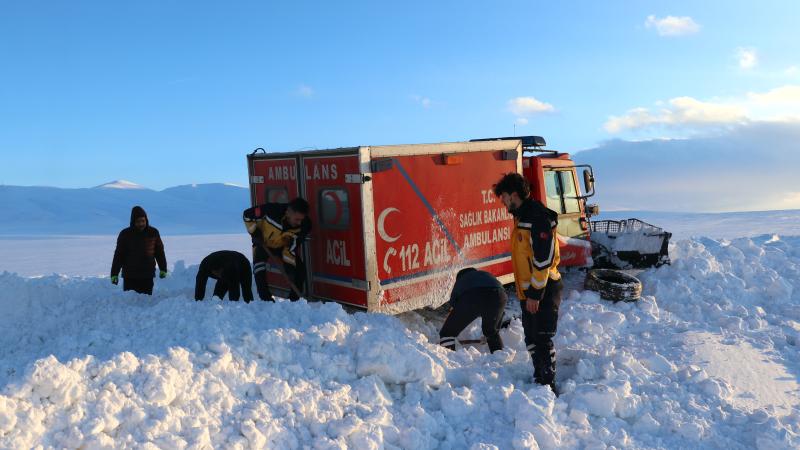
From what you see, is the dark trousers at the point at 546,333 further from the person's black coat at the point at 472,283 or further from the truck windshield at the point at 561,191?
the truck windshield at the point at 561,191

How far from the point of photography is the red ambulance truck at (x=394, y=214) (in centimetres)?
616

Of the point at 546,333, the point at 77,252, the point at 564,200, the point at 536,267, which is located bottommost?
the point at 77,252

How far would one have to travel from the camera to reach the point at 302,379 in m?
4.53

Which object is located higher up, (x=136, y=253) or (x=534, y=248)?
(x=534, y=248)

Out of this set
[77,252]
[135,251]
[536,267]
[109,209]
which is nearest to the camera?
[536,267]

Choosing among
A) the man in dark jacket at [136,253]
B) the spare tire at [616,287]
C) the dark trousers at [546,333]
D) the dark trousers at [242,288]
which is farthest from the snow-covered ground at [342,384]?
the spare tire at [616,287]

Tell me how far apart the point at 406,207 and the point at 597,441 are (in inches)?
121

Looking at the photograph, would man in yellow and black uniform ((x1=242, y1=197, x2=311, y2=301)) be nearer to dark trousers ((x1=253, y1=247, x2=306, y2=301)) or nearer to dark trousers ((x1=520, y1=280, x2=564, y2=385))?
dark trousers ((x1=253, y1=247, x2=306, y2=301))

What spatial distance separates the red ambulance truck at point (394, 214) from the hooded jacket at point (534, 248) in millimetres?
1590

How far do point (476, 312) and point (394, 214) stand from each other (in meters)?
1.40

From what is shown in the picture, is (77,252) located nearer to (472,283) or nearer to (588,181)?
(588,181)

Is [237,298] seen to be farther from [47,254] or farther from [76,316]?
[47,254]

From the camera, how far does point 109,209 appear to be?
4328cm

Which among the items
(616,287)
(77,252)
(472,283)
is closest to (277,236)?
(472,283)
